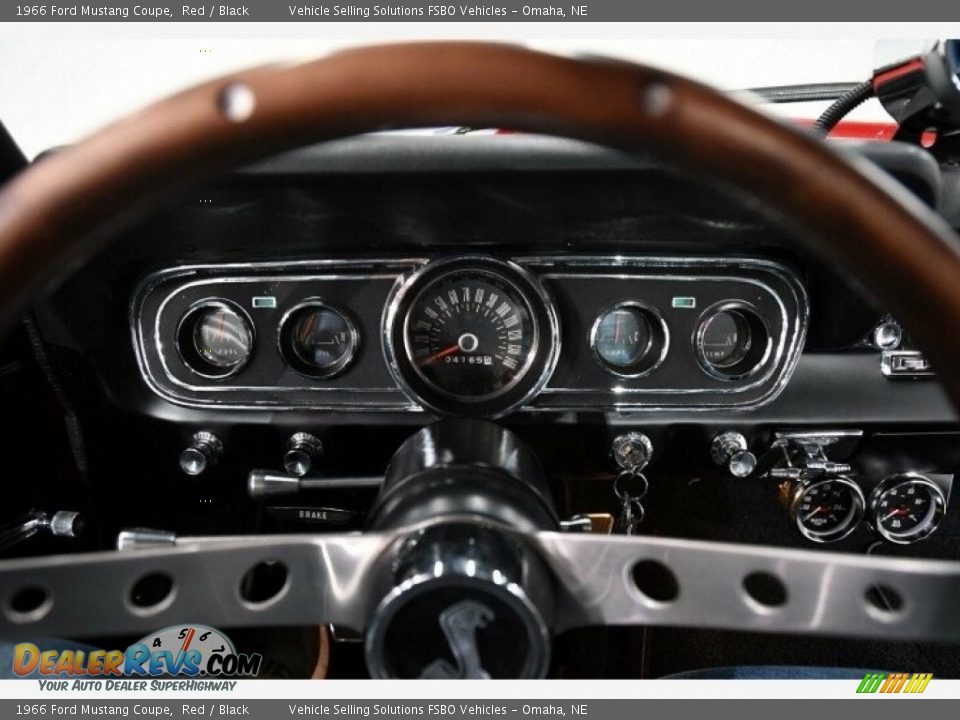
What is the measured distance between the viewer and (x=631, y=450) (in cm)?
150

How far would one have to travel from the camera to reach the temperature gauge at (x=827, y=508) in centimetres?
150

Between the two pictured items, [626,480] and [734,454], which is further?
[626,480]

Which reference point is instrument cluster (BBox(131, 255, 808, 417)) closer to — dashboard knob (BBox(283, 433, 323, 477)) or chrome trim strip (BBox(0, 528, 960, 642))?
dashboard knob (BBox(283, 433, 323, 477))

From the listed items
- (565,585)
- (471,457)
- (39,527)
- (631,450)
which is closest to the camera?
(565,585)

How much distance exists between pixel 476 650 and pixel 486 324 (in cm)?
81

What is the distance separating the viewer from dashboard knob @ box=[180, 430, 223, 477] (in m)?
1.43

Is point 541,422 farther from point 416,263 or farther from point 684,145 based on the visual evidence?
point 684,145

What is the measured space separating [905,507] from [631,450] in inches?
24.3

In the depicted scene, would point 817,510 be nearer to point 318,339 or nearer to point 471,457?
point 471,457

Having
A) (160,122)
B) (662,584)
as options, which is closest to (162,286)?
(160,122)

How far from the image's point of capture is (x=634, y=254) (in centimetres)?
143

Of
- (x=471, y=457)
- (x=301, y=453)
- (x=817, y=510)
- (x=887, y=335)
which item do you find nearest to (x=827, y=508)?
(x=817, y=510)

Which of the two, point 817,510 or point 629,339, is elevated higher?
point 629,339

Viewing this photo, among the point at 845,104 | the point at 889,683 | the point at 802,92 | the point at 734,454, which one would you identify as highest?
the point at 802,92
